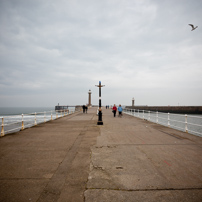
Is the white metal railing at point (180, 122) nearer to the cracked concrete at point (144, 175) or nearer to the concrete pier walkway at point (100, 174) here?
the cracked concrete at point (144, 175)

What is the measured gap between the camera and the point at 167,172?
11.0 feet

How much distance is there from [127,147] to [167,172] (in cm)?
202

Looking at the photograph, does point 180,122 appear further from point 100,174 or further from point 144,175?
point 100,174

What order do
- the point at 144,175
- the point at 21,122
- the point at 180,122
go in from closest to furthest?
the point at 144,175, the point at 21,122, the point at 180,122

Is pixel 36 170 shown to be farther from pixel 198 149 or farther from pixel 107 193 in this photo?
pixel 198 149

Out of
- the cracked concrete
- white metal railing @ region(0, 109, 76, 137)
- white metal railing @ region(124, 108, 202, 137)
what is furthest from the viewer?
white metal railing @ region(124, 108, 202, 137)

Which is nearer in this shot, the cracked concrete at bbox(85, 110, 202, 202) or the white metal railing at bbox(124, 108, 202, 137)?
the cracked concrete at bbox(85, 110, 202, 202)

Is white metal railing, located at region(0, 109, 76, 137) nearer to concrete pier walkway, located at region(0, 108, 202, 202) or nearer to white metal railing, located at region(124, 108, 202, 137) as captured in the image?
concrete pier walkway, located at region(0, 108, 202, 202)

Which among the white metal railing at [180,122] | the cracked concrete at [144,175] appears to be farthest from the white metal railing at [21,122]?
the white metal railing at [180,122]

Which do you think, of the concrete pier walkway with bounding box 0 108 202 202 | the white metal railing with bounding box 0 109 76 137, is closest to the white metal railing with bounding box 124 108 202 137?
the concrete pier walkway with bounding box 0 108 202 202

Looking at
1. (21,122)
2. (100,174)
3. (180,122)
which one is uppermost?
(100,174)

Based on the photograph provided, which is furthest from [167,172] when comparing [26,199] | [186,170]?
[26,199]

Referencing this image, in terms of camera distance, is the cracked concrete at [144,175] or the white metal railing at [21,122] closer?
the cracked concrete at [144,175]

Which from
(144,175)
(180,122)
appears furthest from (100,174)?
(180,122)
